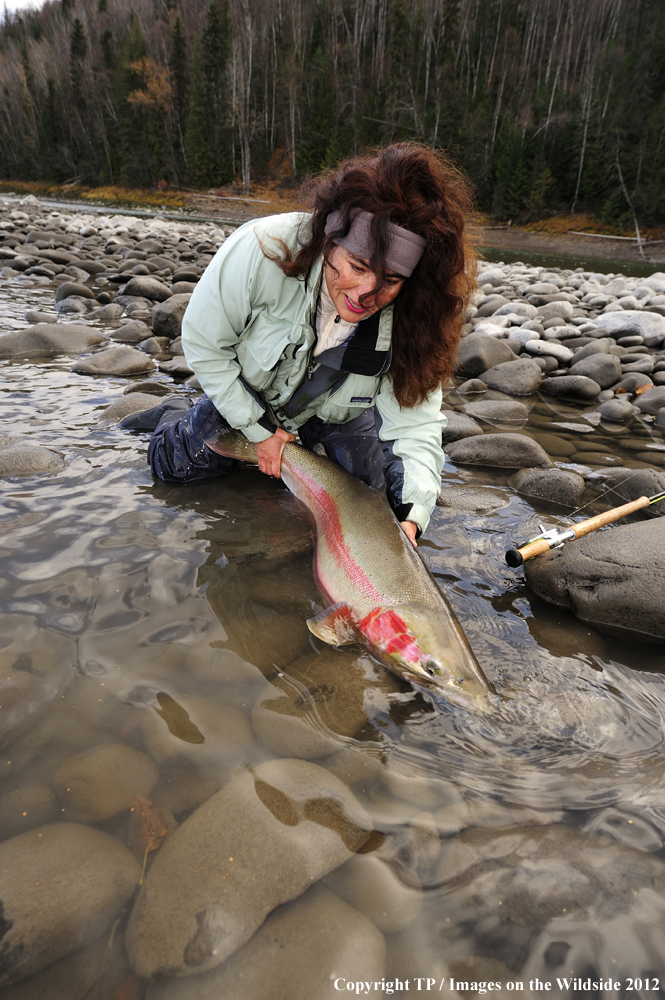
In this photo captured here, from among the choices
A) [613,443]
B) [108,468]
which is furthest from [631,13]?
[108,468]

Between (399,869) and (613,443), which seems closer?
(399,869)

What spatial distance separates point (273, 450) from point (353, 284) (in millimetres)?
1115

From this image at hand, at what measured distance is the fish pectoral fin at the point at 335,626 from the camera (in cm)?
255

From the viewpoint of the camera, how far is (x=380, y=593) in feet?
8.40

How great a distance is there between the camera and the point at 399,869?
172 centimetres

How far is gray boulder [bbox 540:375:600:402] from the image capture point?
6.74m

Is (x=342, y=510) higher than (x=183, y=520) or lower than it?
higher

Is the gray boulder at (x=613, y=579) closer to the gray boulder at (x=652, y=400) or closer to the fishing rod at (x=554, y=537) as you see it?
the fishing rod at (x=554, y=537)

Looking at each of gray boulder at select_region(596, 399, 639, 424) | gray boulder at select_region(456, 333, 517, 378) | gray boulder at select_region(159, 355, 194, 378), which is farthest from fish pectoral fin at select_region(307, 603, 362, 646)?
gray boulder at select_region(456, 333, 517, 378)

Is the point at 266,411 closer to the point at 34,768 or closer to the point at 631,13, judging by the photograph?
the point at 34,768

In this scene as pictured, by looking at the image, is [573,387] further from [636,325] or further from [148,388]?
[148,388]

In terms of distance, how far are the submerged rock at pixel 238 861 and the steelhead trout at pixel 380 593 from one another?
0.61 meters

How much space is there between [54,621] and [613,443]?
5108mm

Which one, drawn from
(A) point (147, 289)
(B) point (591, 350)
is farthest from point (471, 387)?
(A) point (147, 289)
